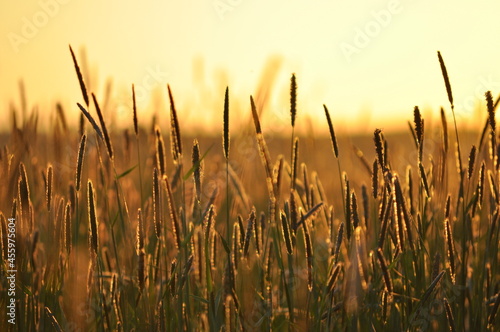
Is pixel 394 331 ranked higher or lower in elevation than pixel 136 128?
lower

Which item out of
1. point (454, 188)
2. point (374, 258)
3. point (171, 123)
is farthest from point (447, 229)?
point (454, 188)

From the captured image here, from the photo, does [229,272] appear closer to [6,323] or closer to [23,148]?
[6,323]

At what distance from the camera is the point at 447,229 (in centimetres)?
180

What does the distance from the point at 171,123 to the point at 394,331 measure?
2.82 ft

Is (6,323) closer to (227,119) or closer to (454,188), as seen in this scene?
(227,119)

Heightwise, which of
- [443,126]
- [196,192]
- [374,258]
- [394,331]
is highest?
[443,126]

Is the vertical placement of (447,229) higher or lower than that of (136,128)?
lower

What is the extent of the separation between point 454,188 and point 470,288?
0.83 metres

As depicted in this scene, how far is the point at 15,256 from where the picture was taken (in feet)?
6.55

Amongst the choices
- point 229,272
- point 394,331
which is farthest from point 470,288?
point 229,272

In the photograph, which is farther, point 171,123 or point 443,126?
point 443,126

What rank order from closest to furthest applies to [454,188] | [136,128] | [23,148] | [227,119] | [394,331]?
[227,119] < [136,128] < [394,331] < [23,148] < [454,188]

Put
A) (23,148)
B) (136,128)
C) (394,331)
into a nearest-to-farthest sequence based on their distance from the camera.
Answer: (136,128)
(394,331)
(23,148)

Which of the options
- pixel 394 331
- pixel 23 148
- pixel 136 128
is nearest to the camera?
pixel 136 128
